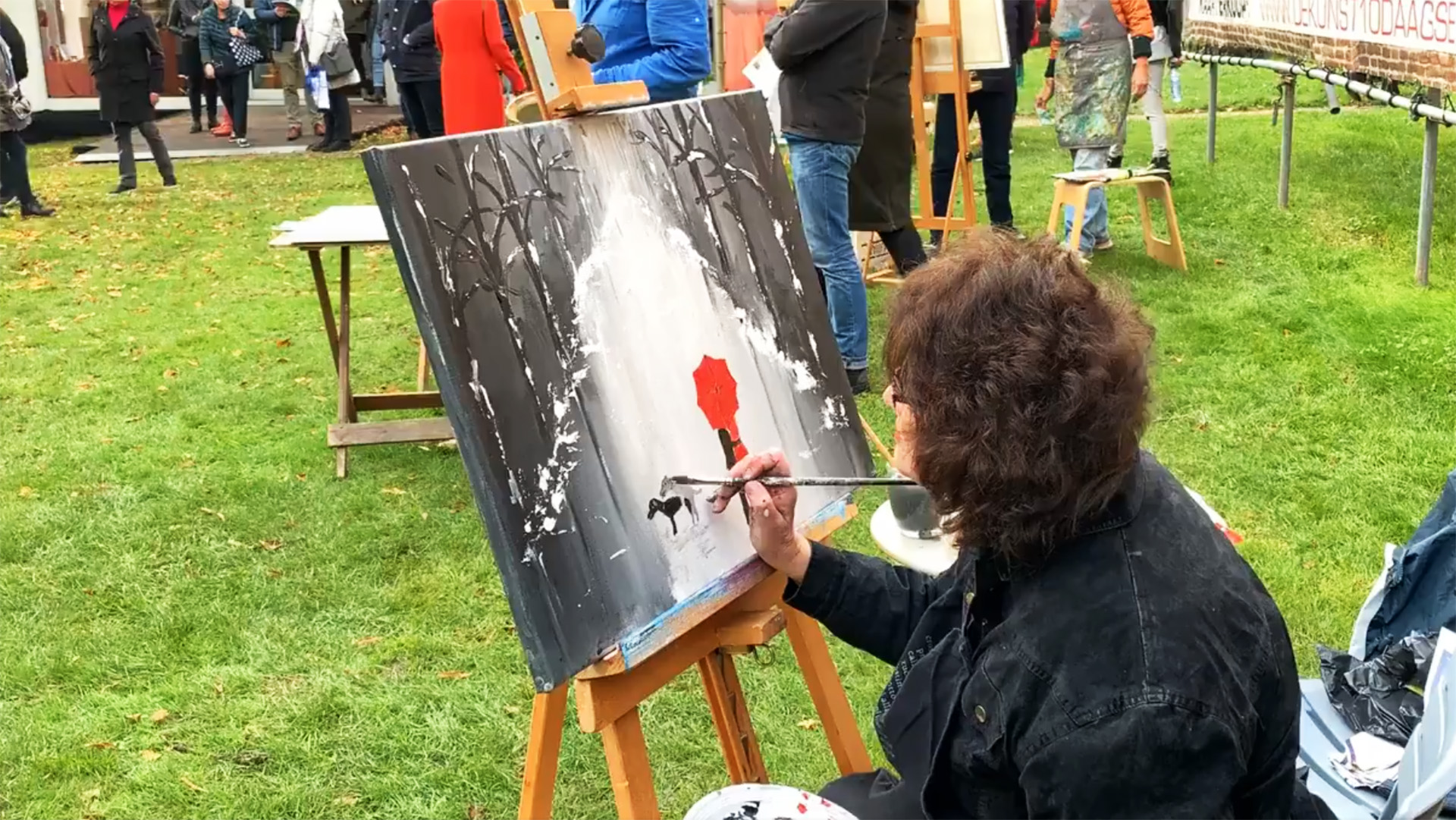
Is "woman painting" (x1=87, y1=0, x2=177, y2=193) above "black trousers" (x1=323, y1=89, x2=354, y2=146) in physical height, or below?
above

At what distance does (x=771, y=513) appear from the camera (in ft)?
5.83

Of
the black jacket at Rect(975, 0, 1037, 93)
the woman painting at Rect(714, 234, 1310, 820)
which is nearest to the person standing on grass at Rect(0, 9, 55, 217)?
the black jacket at Rect(975, 0, 1037, 93)

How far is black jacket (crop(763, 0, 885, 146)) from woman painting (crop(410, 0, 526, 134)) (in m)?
1.97

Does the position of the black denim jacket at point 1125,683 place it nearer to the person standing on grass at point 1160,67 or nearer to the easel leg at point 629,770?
the easel leg at point 629,770

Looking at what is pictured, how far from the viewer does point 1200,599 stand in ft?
4.21

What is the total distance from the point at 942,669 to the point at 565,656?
0.47 metres

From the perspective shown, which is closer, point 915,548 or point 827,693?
point 827,693

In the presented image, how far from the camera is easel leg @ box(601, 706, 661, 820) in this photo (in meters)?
1.65

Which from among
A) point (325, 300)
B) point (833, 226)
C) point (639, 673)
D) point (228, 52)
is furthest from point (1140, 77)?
point (228, 52)

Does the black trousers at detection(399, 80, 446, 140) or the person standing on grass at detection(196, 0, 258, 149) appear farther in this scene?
the person standing on grass at detection(196, 0, 258, 149)

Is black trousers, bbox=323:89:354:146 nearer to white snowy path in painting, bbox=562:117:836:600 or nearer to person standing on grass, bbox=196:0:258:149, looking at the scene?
person standing on grass, bbox=196:0:258:149

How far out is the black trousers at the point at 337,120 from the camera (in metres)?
12.0

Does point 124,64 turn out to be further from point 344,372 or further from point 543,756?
point 543,756

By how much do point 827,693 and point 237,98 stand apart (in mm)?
12381
